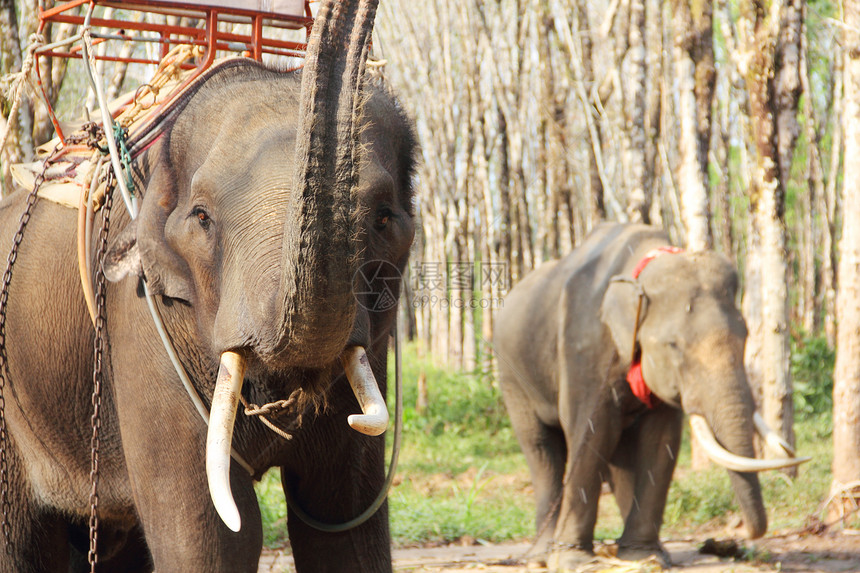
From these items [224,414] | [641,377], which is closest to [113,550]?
[224,414]

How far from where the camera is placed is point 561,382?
5.29m

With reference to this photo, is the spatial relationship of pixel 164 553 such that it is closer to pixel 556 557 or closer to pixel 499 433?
pixel 556 557

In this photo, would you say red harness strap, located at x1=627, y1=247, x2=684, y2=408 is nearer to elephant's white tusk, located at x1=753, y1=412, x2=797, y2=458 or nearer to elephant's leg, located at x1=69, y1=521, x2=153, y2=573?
elephant's white tusk, located at x1=753, y1=412, x2=797, y2=458

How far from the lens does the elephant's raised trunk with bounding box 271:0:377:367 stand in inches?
59.2

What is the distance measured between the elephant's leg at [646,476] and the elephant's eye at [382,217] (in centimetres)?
330

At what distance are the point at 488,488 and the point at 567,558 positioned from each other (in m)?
2.95

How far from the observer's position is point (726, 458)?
4.27 m

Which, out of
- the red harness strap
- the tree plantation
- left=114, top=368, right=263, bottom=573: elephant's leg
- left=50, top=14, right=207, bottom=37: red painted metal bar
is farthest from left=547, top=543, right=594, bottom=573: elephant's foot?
left=50, top=14, right=207, bottom=37: red painted metal bar

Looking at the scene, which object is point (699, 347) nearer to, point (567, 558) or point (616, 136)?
point (567, 558)

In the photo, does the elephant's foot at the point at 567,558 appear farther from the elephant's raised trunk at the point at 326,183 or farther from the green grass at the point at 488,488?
the elephant's raised trunk at the point at 326,183

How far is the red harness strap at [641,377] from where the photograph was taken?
16.1 ft

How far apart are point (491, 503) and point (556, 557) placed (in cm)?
222

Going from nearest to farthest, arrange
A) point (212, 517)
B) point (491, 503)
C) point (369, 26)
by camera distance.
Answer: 1. point (369, 26)
2. point (212, 517)
3. point (491, 503)

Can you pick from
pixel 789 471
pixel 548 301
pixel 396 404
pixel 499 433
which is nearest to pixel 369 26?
pixel 396 404
